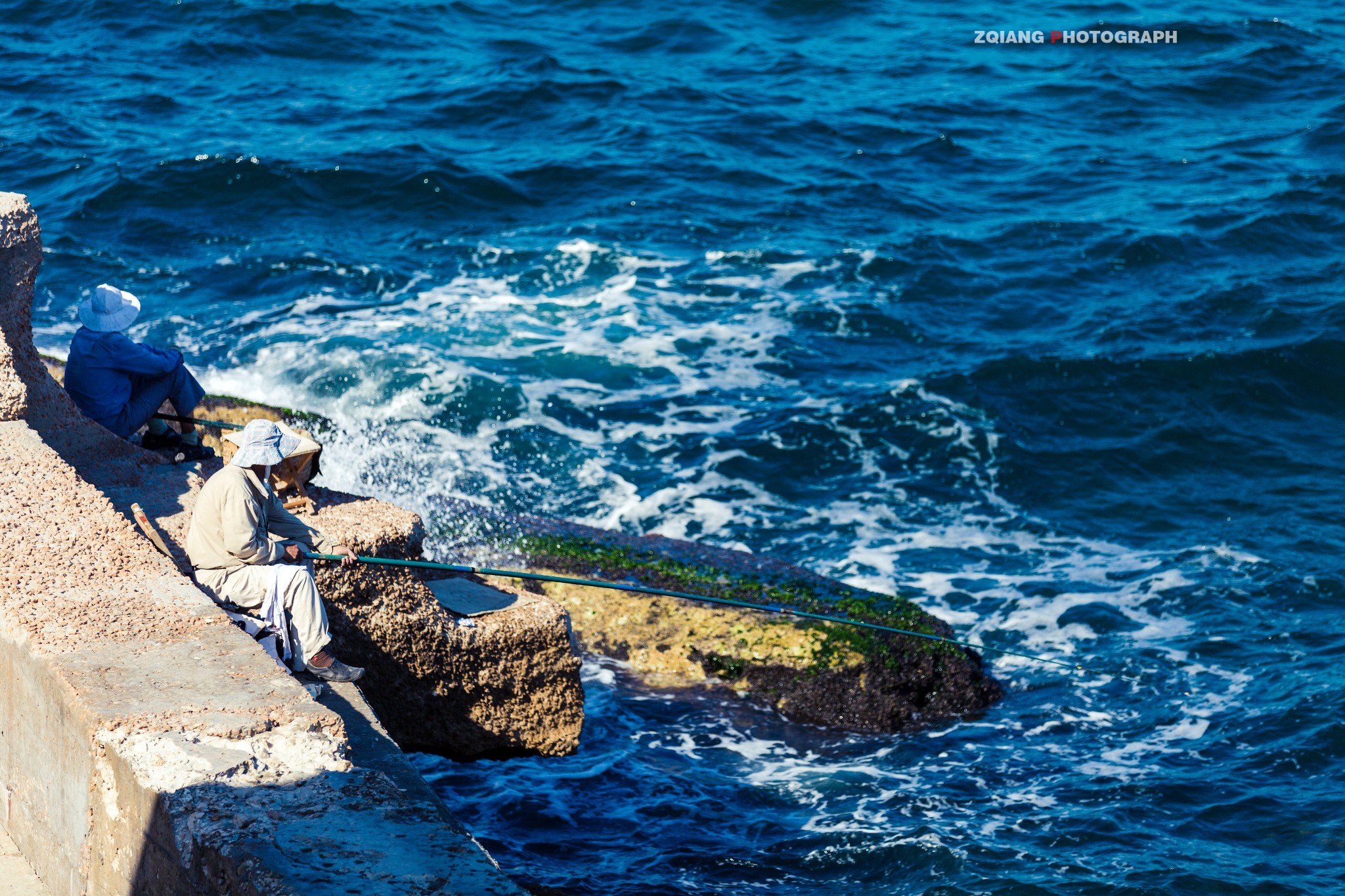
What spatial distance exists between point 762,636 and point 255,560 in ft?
12.5

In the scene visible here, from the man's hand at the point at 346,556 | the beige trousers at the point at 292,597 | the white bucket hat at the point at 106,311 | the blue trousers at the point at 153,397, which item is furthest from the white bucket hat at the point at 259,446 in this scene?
the white bucket hat at the point at 106,311

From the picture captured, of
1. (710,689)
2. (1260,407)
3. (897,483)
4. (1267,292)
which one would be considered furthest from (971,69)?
(710,689)

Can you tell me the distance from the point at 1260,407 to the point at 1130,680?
17.1 feet

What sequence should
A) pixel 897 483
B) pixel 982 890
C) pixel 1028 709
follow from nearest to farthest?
pixel 982 890 → pixel 1028 709 → pixel 897 483

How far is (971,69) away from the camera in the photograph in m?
22.2

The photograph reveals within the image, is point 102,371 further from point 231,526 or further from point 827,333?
point 827,333

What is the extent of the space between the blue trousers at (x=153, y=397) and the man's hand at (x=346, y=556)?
188 cm

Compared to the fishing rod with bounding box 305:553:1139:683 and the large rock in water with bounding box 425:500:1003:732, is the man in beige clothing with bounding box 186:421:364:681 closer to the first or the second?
the fishing rod with bounding box 305:553:1139:683

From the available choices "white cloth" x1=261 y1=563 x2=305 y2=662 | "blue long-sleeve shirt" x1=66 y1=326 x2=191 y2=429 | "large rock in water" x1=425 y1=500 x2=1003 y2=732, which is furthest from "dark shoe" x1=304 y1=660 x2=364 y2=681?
"large rock in water" x1=425 y1=500 x2=1003 y2=732

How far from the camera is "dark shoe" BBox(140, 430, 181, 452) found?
7.50 metres

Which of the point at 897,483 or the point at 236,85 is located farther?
the point at 236,85

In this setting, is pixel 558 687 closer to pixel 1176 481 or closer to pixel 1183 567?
pixel 1183 567

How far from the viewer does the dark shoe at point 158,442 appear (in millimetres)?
7504

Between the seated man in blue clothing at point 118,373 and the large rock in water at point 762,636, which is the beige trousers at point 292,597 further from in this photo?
the large rock in water at point 762,636
